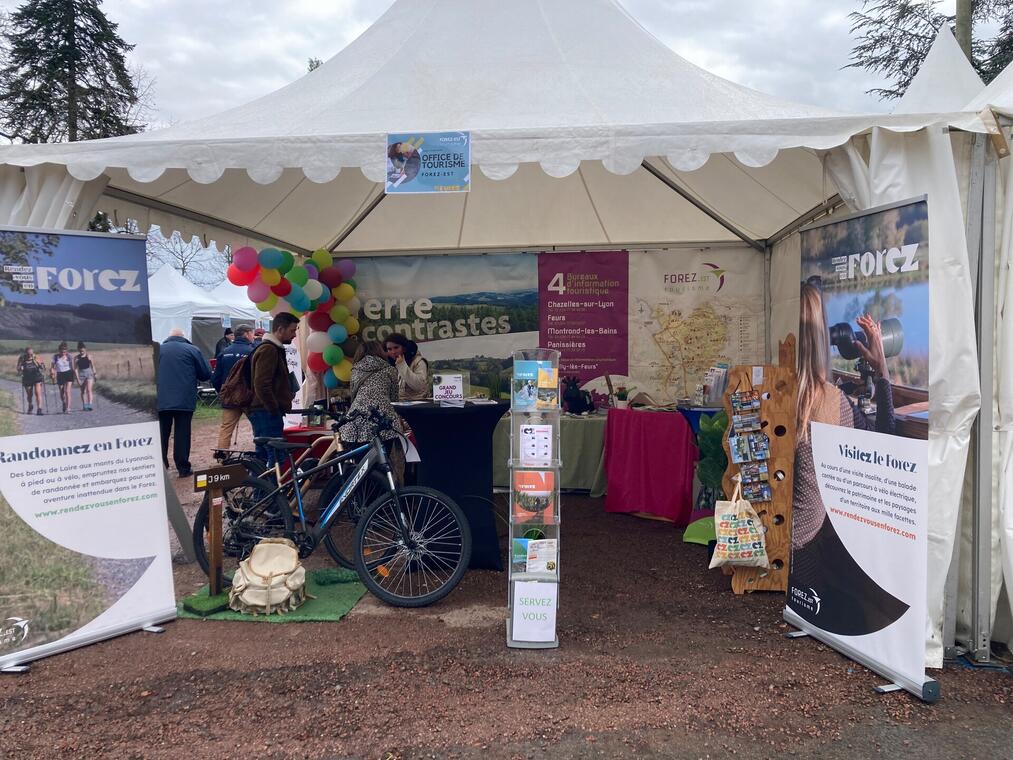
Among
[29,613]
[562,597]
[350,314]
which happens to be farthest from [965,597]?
[350,314]

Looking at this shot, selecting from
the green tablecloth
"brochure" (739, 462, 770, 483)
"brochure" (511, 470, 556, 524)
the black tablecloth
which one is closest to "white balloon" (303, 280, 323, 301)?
the green tablecloth

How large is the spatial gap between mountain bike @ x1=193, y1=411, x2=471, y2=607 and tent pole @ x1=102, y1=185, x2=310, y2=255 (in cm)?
167

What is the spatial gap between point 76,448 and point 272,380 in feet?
6.33

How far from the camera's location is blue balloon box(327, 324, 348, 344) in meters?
6.40

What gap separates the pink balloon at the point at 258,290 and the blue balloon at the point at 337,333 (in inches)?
31.7

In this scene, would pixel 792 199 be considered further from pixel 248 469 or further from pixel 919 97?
pixel 248 469

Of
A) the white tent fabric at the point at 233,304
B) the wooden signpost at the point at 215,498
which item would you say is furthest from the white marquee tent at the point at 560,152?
the white tent fabric at the point at 233,304

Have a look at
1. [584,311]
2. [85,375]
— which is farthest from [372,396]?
[584,311]

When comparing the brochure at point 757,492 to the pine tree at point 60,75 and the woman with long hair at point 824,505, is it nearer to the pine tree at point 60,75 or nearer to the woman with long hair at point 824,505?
the woman with long hair at point 824,505

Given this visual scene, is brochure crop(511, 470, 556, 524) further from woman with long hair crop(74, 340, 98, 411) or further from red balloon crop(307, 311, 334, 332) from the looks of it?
red balloon crop(307, 311, 334, 332)

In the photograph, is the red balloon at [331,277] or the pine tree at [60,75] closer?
the red balloon at [331,277]

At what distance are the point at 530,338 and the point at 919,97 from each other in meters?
3.81

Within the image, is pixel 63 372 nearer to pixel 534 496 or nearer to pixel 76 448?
pixel 76 448

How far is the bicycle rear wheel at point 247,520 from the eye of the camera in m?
3.93
